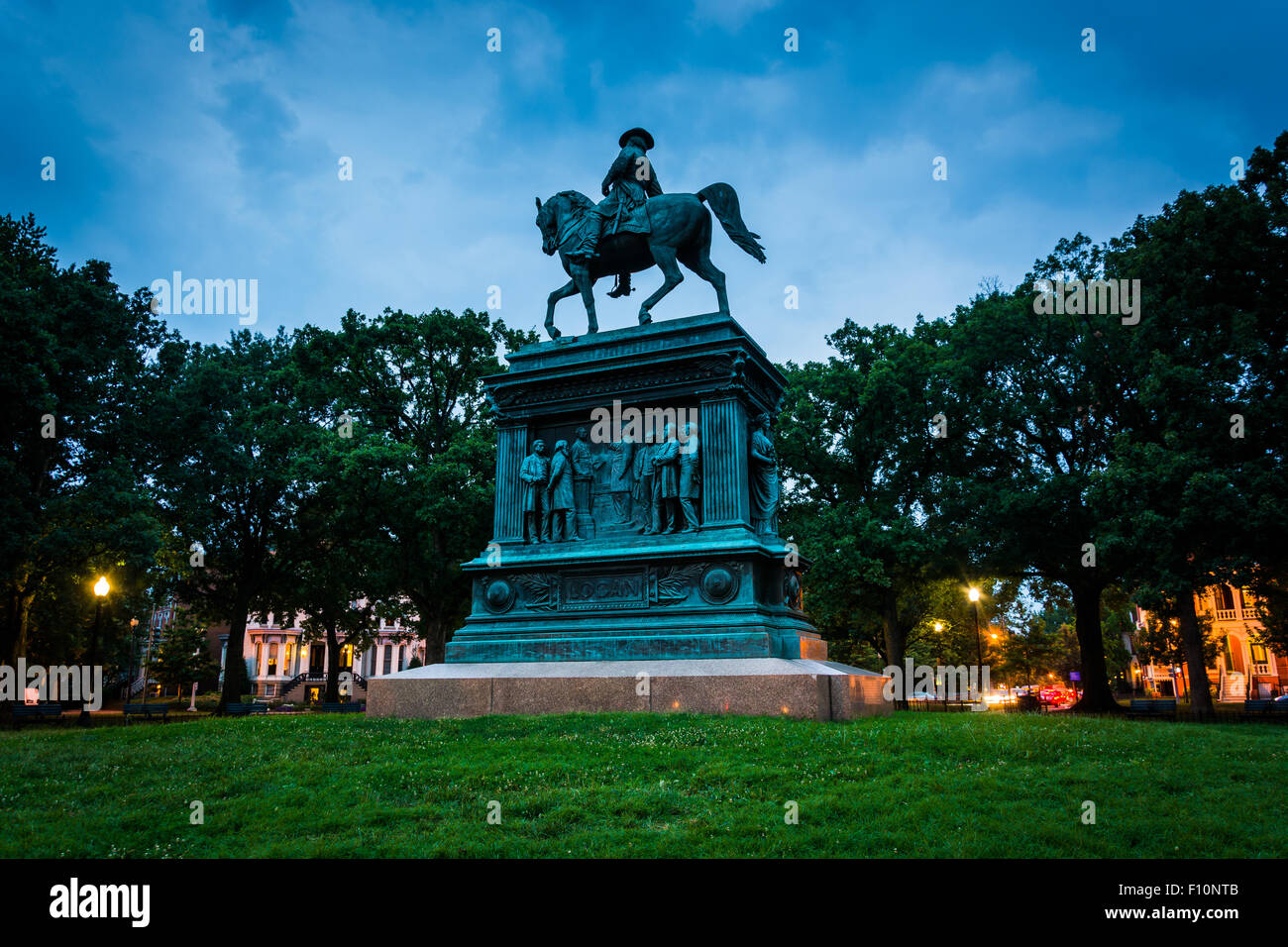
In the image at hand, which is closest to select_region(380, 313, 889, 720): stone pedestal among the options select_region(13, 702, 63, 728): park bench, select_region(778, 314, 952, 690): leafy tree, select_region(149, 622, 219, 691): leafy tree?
select_region(778, 314, 952, 690): leafy tree

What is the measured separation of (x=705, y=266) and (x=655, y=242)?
125 cm

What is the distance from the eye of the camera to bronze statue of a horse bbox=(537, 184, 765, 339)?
19.2m

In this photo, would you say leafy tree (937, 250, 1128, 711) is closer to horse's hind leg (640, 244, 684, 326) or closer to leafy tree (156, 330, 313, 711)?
horse's hind leg (640, 244, 684, 326)

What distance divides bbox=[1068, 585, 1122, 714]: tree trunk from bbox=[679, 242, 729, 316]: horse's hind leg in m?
23.0

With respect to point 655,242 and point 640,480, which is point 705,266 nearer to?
point 655,242

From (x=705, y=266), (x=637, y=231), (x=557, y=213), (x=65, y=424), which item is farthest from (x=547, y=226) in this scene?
(x=65, y=424)

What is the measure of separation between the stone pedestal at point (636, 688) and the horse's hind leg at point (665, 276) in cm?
776

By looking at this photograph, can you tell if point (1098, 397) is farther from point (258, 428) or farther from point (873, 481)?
point (258, 428)

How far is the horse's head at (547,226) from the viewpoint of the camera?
20688mm

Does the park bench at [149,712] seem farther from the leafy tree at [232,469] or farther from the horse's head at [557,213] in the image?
the horse's head at [557,213]

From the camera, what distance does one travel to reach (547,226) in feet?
68.2

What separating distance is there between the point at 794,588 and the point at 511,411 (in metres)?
7.31
